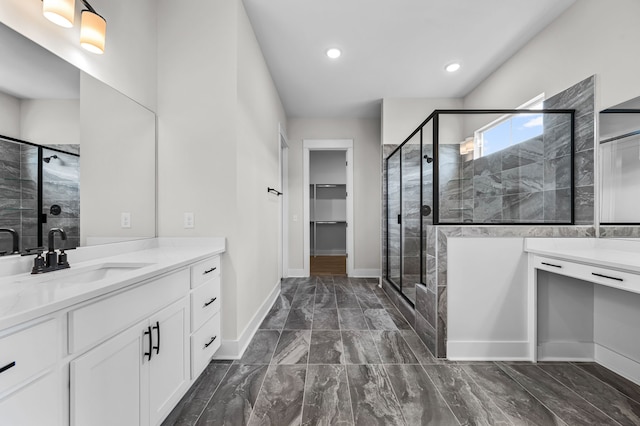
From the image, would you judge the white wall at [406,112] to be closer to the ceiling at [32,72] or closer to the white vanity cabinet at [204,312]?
the white vanity cabinet at [204,312]

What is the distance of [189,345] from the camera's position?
1.48 metres

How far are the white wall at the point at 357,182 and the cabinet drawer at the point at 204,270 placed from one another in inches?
106

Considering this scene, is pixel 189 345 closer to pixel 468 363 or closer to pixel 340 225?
pixel 468 363

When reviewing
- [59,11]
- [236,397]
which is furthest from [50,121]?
[236,397]

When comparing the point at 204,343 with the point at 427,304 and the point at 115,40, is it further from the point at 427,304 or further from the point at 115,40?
the point at 115,40

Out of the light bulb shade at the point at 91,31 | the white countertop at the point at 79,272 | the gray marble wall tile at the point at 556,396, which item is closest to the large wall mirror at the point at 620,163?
the gray marble wall tile at the point at 556,396

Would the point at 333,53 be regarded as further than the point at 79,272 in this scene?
Yes

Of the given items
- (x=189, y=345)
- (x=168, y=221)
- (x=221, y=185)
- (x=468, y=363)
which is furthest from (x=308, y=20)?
(x=468, y=363)

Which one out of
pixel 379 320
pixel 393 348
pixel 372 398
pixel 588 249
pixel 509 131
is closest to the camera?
pixel 372 398

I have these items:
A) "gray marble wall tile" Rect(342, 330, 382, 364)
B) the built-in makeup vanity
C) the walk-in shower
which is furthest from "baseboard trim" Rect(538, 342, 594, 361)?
"gray marble wall tile" Rect(342, 330, 382, 364)

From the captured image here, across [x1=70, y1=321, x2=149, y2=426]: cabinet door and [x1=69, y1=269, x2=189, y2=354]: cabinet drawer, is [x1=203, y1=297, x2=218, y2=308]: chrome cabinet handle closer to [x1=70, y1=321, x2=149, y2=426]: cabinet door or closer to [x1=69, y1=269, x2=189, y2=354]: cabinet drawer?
[x1=69, y1=269, x2=189, y2=354]: cabinet drawer

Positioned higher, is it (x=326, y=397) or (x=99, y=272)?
(x=99, y=272)

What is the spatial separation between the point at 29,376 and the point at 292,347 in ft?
5.49

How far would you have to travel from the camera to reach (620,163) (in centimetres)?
179
